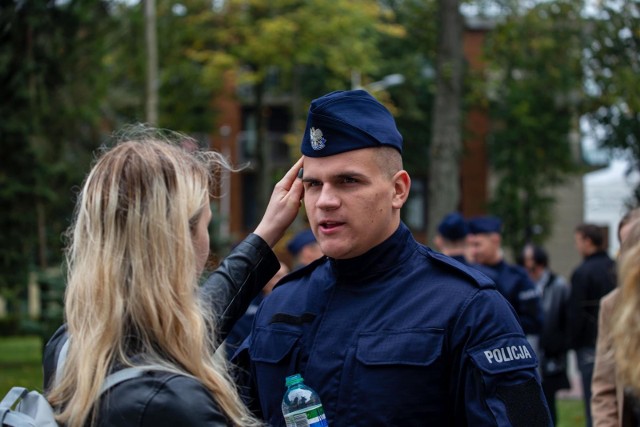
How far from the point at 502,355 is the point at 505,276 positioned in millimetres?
6679

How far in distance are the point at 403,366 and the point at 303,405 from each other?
34 cm

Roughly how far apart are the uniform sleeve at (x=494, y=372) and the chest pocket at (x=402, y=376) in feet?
0.21

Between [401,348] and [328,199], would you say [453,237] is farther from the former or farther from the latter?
[401,348]

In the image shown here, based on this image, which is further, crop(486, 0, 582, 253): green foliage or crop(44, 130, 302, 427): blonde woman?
crop(486, 0, 582, 253): green foliage

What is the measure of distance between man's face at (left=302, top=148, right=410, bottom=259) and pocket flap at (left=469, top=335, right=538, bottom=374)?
0.56 metres

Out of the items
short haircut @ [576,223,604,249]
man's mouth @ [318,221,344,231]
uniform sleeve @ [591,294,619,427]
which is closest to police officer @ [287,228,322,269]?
short haircut @ [576,223,604,249]

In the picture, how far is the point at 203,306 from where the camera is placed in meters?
2.91

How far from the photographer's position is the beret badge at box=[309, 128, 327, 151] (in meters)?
3.48

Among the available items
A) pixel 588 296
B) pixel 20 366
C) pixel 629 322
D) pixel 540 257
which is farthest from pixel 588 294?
pixel 20 366

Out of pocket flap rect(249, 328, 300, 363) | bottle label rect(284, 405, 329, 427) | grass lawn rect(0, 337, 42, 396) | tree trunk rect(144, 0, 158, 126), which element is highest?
tree trunk rect(144, 0, 158, 126)

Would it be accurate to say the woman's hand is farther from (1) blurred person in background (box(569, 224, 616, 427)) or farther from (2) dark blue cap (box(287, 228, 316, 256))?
(1) blurred person in background (box(569, 224, 616, 427))

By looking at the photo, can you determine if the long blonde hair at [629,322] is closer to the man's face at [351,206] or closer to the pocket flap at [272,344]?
the man's face at [351,206]

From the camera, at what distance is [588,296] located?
9.53 meters

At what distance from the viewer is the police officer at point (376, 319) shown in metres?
3.11
